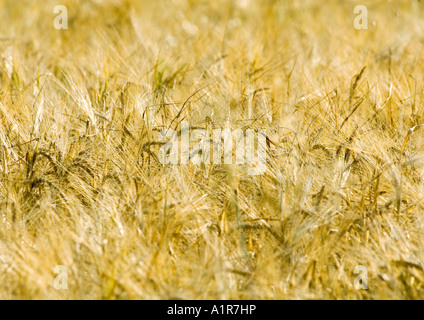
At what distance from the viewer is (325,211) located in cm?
152

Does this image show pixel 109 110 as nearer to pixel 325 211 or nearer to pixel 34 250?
pixel 34 250

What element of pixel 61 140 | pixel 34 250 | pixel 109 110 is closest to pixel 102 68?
pixel 109 110

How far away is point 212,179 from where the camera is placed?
170cm

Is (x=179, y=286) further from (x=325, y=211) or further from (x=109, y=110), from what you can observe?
(x=109, y=110)

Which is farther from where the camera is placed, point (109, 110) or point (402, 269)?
point (109, 110)

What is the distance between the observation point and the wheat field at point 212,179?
1378 millimetres

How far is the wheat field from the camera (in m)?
1.38
